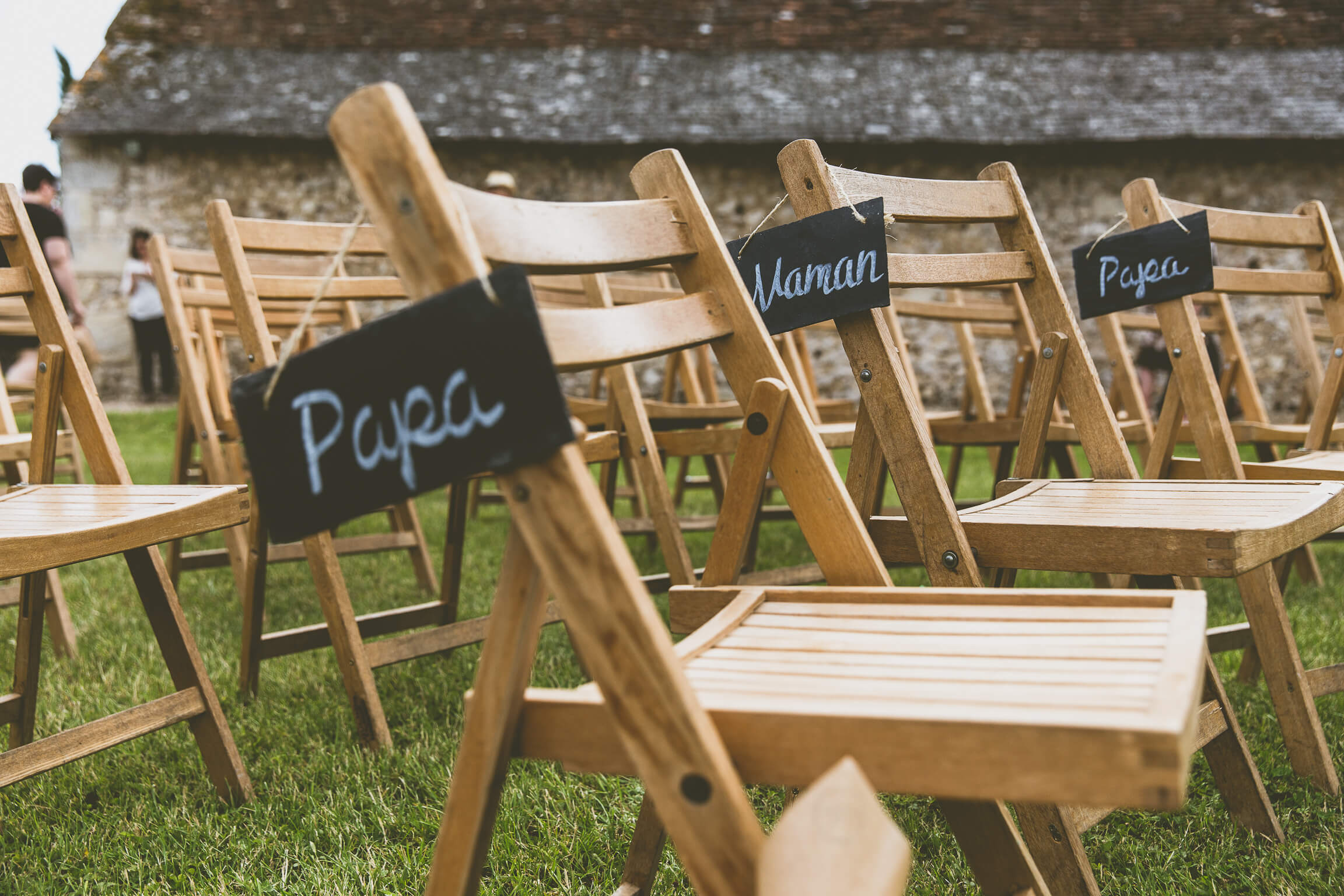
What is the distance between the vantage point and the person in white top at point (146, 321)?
1041 cm

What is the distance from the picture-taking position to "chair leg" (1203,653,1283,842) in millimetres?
1635

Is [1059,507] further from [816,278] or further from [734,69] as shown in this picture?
[734,69]

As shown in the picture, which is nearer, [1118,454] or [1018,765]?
[1018,765]

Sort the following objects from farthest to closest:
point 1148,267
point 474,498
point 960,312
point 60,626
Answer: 1. point 474,498
2. point 960,312
3. point 60,626
4. point 1148,267

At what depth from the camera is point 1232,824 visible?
5.56ft

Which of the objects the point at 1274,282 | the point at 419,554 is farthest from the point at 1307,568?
the point at 419,554

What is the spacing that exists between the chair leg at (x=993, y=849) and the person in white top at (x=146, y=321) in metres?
10.6

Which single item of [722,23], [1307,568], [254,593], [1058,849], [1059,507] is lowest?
[1307,568]

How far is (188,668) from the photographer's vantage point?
183 cm

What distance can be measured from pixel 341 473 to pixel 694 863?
0.46 meters

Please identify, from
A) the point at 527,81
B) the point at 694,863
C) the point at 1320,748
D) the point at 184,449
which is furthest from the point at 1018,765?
the point at 527,81

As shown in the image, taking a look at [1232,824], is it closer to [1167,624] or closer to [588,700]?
[1167,624]

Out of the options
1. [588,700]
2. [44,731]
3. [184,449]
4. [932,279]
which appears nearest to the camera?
[588,700]

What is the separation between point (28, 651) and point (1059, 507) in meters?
1.82
